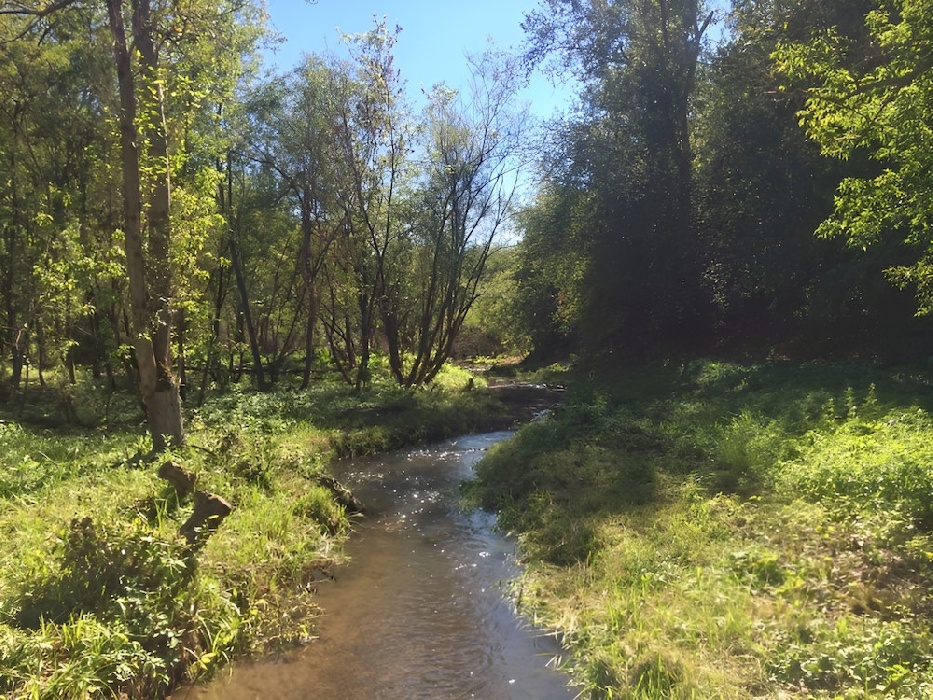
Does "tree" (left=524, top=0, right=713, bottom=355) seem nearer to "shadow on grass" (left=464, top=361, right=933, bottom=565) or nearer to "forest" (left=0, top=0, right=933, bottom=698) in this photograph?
"forest" (left=0, top=0, right=933, bottom=698)

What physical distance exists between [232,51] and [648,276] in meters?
15.7

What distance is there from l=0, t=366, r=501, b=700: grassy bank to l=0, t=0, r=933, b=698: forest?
32 mm

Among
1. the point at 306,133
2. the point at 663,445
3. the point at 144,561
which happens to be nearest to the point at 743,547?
the point at 663,445

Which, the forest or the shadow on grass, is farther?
the shadow on grass

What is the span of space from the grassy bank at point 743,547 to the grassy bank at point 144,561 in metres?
2.71

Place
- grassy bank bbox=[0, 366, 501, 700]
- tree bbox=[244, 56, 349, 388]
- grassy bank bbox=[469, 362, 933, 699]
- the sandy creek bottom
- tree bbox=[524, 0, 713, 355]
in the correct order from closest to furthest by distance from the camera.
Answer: grassy bank bbox=[0, 366, 501, 700] → grassy bank bbox=[469, 362, 933, 699] → the sandy creek bottom → tree bbox=[244, 56, 349, 388] → tree bbox=[524, 0, 713, 355]

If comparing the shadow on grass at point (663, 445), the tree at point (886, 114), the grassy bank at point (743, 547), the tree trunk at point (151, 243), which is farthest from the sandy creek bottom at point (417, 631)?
the tree at point (886, 114)

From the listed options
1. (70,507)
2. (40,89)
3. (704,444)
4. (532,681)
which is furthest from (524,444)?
(40,89)

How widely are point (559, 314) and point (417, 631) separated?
22375 millimetres

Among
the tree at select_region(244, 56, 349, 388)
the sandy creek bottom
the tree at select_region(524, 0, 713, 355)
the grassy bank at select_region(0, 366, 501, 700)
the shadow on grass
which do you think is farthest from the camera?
the tree at select_region(524, 0, 713, 355)

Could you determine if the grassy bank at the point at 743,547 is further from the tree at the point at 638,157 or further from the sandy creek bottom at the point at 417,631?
the tree at the point at 638,157

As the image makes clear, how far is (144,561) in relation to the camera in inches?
187

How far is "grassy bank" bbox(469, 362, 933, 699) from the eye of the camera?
160 inches

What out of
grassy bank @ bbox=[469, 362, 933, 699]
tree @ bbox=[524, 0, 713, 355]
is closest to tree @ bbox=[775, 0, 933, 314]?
grassy bank @ bbox=[469, 362, 933, 699]
